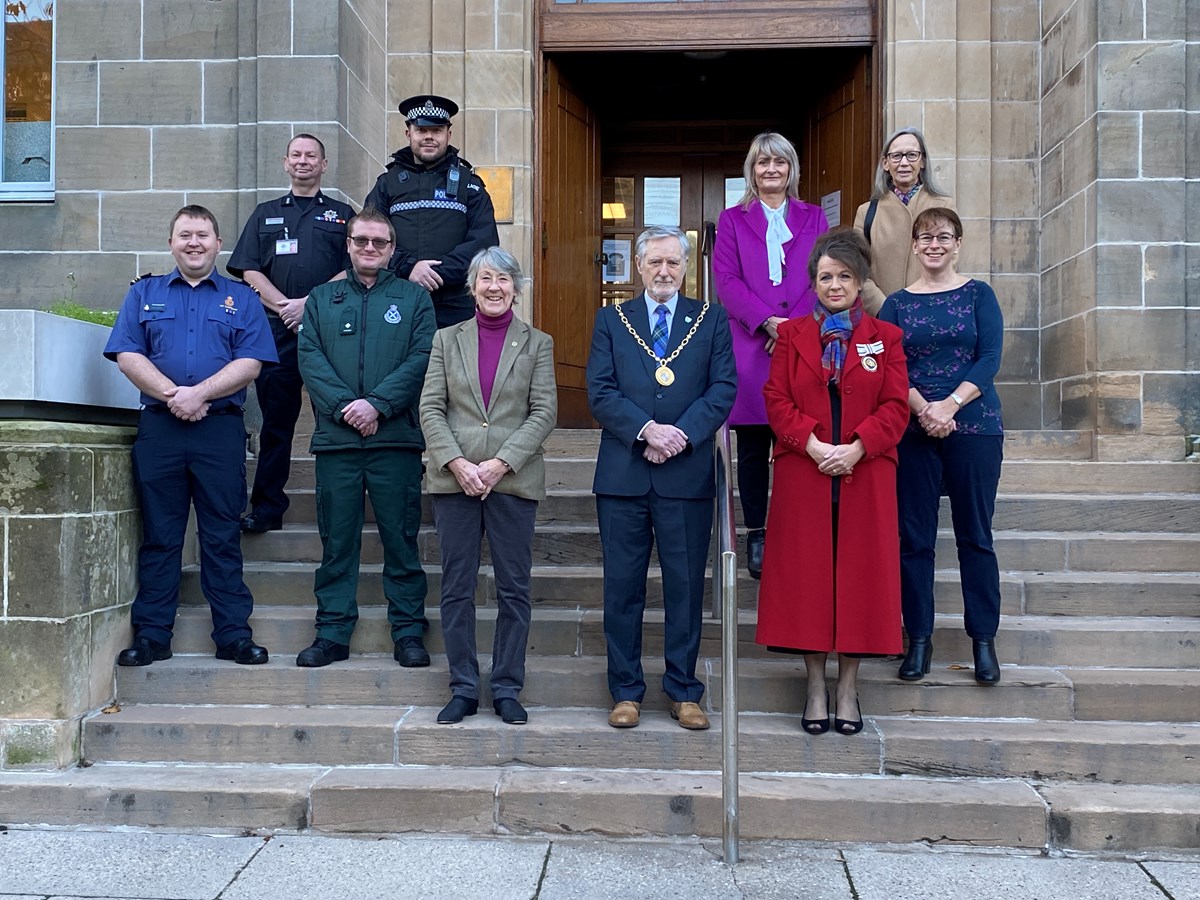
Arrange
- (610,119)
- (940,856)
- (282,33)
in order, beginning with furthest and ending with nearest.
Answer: (610,119) < (282,33) < (940,856)

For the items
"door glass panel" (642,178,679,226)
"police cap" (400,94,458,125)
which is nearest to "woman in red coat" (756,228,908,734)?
"police cap" (400,94,458,125)

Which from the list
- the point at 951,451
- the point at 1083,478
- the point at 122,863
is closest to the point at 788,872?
the point at 951,451

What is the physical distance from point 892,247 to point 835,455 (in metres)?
1.22

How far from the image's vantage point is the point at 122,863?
3.50m

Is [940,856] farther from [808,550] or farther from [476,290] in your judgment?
[476,290]

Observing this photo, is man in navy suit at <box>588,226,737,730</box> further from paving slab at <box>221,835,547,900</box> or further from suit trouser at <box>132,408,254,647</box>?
suit trouser at <box>132,408,254,647</box>

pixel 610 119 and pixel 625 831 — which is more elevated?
pixel 610 119

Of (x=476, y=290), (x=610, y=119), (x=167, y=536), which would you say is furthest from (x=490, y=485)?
(x=610, y=119)

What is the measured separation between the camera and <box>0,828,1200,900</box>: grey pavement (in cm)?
326

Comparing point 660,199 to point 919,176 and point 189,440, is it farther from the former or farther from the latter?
point 189,440

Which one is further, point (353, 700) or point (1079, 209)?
point (1079, 209)

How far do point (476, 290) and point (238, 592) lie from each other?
159cm

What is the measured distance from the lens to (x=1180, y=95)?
20.4ft

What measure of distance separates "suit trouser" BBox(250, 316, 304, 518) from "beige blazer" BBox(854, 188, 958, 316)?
265 centimetres
